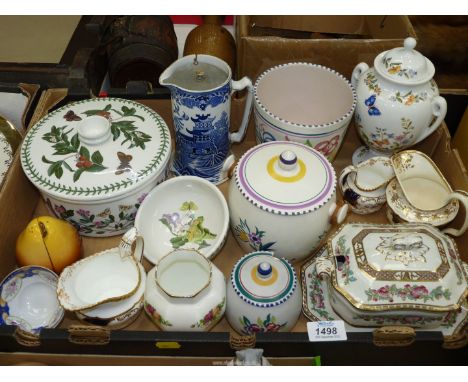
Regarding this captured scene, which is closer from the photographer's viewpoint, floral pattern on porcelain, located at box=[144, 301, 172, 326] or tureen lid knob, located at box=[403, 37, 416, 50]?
floral pattern on porcelain, located at box=[144, 301, 172, 326]

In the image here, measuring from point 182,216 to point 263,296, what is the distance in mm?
392

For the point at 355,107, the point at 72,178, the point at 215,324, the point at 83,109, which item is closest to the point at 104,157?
the point at 72,178

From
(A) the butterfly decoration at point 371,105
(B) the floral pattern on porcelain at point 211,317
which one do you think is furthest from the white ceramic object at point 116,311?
(A) the butterfly decoration at point 371,105

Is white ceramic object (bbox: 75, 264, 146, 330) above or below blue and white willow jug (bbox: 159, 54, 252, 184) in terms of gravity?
below

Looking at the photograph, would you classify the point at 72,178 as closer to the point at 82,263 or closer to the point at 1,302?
the point at 82,263

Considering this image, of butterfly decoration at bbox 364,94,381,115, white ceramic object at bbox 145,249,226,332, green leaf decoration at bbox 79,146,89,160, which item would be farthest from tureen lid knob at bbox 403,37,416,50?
green leaf decoration at bbox 79,146,89,160

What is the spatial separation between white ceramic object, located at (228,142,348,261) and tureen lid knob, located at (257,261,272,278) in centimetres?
9

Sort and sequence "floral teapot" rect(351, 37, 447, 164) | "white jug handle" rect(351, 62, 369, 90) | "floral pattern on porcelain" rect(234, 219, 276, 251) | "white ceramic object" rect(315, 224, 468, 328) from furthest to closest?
"white jug handle" rect(351, 62, 369, 90), "floral teapot" rect(351, 37, 447, 164), "floral pattern on porcelain" rect(234, 219, 276, 251), "white ceramic object" rect(315, 224, 468, 328)

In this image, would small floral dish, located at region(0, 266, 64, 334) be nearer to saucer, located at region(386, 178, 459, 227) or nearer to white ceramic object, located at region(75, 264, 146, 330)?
white ceramic object, located at region(75, 264, 146, 330)

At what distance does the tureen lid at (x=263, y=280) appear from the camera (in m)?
1.04

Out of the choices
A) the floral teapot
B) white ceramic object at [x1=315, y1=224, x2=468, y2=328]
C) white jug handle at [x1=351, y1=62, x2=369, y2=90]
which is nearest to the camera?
white ceramic object at [x1=315, y1=224, x2=468, y2=328]

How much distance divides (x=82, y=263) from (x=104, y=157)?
0.26 m

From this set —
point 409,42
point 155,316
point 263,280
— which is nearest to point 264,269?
point 263,280

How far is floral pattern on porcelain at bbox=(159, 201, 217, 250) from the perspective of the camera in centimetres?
129
